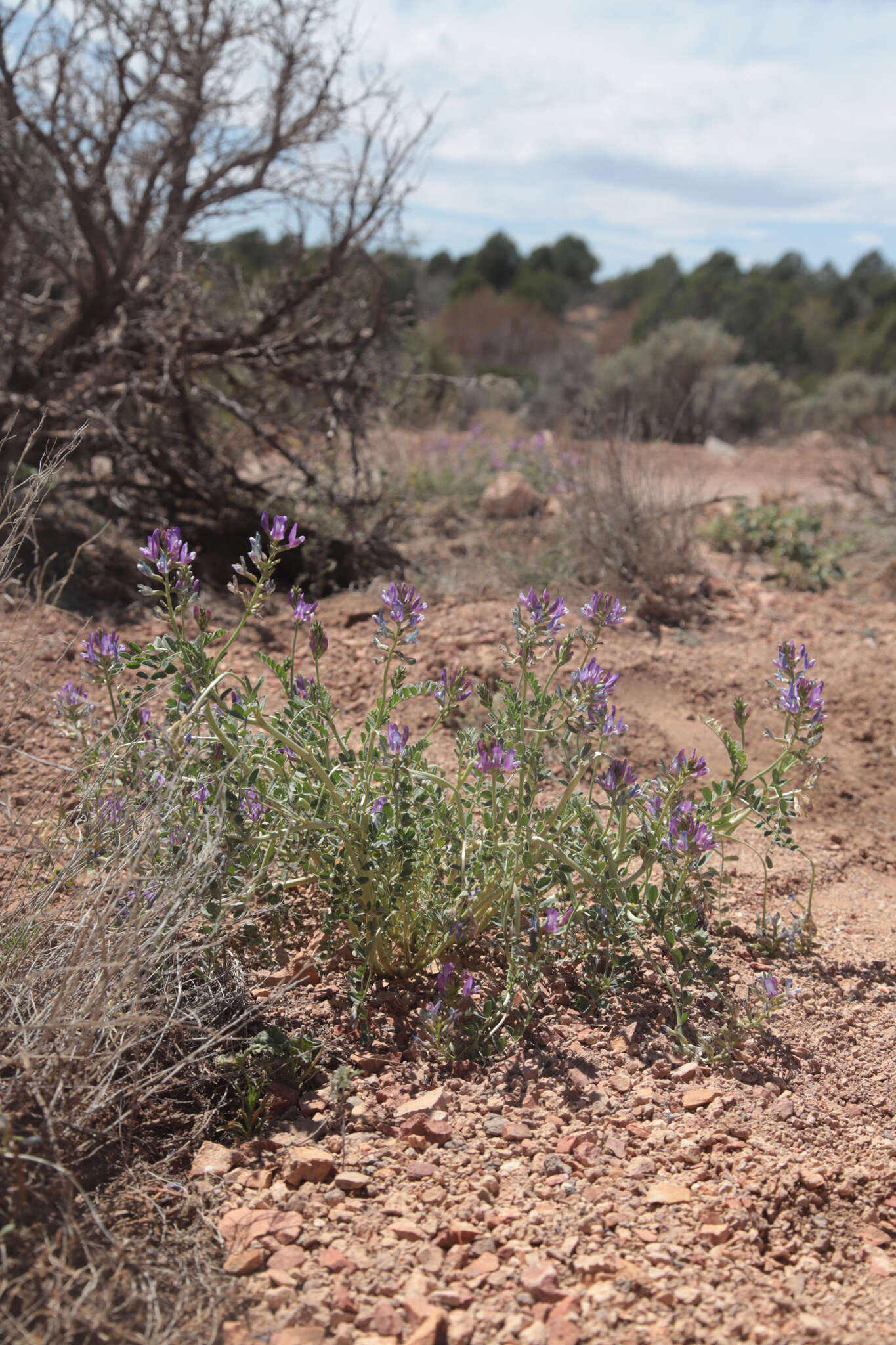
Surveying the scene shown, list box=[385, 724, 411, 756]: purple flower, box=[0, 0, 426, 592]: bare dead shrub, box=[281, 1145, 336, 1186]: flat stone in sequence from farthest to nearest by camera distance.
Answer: box=[0, 0, 426, 592]: bare dead shrub, box=[385, 724, 411, 756]: purple flower, box=[281, 1145, 336, 1186]: flat stone

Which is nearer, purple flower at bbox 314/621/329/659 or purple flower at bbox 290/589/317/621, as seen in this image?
purple flower at bbox 314/621/329/659

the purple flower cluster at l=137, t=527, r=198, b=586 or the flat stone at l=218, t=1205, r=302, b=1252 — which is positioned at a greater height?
the purple flower cluster at l=137, t=527, r=198, b=586

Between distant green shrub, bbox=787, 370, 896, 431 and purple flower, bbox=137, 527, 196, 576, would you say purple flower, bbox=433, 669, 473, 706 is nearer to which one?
purple flower, bbox=137, 527, 196, 576

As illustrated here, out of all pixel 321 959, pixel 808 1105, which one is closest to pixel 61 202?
pixel 321 959

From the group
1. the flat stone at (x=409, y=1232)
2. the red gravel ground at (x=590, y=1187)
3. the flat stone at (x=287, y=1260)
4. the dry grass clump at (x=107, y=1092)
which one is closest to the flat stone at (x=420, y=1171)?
the red gravel ground at (x=590, y=1187)

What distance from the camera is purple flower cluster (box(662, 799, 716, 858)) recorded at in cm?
214

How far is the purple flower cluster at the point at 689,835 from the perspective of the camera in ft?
7.02

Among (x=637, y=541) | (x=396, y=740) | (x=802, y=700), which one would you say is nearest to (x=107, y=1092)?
(x=396, y=740)

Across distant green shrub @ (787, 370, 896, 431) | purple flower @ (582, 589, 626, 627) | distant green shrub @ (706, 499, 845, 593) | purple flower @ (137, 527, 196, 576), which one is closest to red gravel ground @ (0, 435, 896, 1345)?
purple flower @ (137, 527, 196, 576)

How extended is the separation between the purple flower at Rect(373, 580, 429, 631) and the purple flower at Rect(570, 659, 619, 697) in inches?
12.8

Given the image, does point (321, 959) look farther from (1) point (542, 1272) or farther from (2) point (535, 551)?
(2) point (535, 551)

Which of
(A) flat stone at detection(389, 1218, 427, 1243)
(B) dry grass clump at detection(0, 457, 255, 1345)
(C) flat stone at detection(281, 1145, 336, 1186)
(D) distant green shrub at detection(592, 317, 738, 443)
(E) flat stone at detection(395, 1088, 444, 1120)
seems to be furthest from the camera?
(D) distant green shrub at detection(592, 317, 738, 443)

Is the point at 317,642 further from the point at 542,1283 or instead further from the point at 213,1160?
the point at 542,1283

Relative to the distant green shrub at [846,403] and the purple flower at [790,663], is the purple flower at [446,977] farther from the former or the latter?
the distant green shrub at [846,403]
